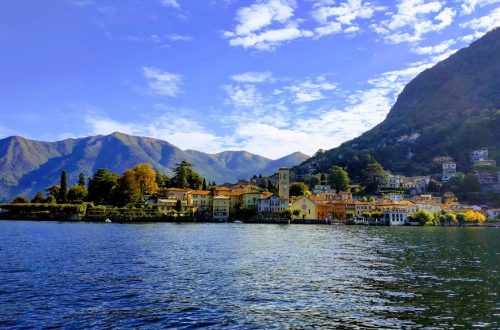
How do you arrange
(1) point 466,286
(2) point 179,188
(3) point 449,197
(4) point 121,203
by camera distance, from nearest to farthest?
(1) point 466,286 < (4) point 121,203 < (2) point 179,188 < (3) point 449,197

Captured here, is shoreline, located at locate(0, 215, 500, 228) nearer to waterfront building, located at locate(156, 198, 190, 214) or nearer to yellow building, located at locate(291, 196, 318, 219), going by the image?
yellow building, located at locate(291, 196, 318, 219)

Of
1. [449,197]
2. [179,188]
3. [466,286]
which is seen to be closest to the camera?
[466,286]

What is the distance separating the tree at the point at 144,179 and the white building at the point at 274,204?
39.0 metres

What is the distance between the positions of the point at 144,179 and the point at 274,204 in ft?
149

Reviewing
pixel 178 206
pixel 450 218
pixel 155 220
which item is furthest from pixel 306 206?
pixel 155 220

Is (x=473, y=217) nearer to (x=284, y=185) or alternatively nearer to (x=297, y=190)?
(x=297, y=190)

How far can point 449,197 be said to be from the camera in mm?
192000

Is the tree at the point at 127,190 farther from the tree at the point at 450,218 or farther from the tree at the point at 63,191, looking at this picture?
the tree at the point at 450,218

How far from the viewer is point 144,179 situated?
158625 millimetres

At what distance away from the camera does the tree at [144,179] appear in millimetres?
157375

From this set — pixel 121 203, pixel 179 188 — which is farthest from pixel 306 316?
pixel 179 188

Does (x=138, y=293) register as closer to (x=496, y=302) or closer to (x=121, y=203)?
(x=496, y=302)

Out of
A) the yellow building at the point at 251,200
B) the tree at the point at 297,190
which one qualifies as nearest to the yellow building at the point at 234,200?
the yellow building at the point at 251,200

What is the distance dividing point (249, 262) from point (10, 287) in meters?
19.2
